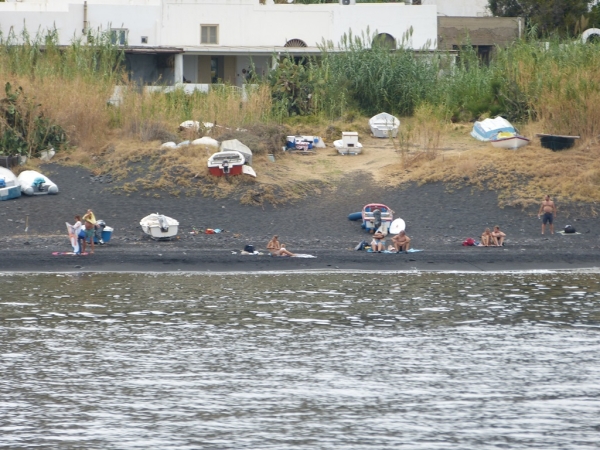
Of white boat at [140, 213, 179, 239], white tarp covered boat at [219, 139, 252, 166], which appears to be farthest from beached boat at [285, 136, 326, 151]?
white boat at [140, 213, 179, 239]

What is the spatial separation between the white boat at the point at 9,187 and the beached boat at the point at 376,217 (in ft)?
28.2

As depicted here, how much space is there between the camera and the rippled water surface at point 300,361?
12016 millimetres

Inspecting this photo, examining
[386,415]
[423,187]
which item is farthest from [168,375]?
[423,187]

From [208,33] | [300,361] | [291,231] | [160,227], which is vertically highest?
[208,33]

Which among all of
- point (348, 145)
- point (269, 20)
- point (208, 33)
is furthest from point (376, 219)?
point (208, 33)

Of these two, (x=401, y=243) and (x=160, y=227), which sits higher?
(x=160, y=227)

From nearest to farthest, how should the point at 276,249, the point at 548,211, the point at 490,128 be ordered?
the point at 276,249
the point at 548,211
the point at 490,128

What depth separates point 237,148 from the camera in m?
27.1

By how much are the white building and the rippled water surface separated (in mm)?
23063

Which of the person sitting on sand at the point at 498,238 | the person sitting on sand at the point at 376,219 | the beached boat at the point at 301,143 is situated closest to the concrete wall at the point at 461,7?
the beached boat at the point at 301,143

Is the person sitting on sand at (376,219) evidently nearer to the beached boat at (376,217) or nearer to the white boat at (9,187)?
the beached boat at (376,217)

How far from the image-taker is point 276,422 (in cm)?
1230

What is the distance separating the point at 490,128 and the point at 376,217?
342 inches

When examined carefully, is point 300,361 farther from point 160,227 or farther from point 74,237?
point 160,227
